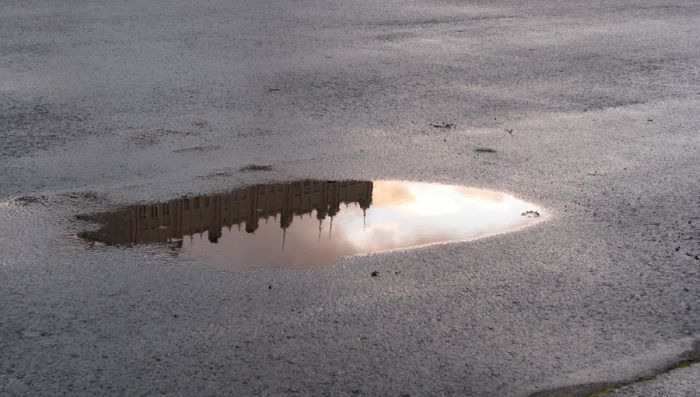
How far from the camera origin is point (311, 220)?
647 centimetres

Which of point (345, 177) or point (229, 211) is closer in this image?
point (229, 211)

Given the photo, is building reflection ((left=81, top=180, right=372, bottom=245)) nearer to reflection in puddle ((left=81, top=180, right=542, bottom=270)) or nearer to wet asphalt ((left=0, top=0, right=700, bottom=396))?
reflection in puddle ((left=81, top=180, right=542, bottom=270))

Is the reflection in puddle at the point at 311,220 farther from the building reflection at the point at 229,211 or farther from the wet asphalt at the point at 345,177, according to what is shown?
the wet asphalt at the point at 345,177

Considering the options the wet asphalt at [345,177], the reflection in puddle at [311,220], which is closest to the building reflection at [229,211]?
the reflection in puddle at [311,220]

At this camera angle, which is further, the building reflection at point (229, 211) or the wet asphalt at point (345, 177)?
the building reflection at point (229, 211)

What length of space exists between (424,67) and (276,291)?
19.9 feet

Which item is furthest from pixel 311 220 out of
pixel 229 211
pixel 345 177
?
pixel 345 177

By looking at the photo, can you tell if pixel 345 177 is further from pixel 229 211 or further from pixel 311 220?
pixel 229 211

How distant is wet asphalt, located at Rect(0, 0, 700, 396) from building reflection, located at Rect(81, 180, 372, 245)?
0.53ft

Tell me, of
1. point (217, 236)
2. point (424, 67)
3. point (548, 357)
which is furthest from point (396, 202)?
point (424, 67)

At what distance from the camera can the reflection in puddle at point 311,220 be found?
19.5 feet

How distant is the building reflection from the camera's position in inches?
236

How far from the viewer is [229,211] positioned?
21.3 ft

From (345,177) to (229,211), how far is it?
106 centimetres
